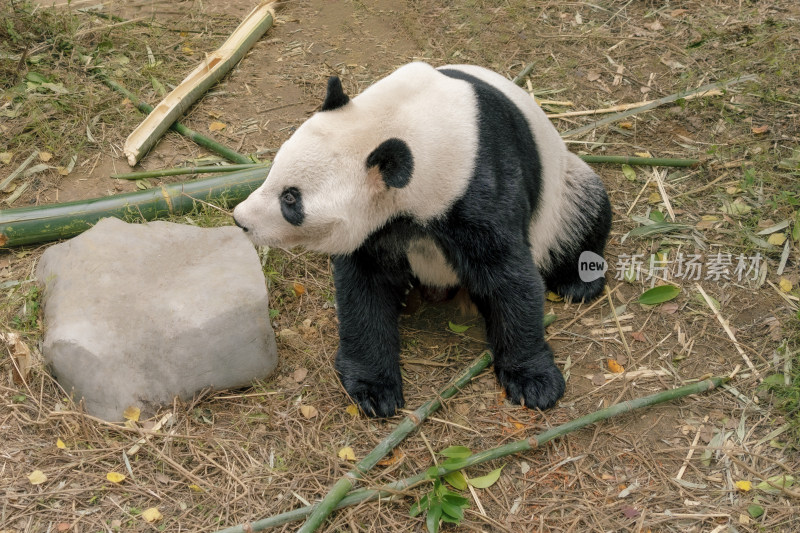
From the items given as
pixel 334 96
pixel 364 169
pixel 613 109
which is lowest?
pixel 613 109

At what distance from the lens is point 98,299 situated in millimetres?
4090

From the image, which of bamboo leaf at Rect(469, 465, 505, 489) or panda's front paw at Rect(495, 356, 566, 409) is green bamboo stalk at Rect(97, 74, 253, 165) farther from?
bamboo leaf at Rect(469, 465, 505, 489)

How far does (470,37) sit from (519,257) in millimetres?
3687

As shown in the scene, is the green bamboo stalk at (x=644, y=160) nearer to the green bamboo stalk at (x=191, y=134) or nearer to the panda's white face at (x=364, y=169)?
the panda's white face at (x=364, y=169)

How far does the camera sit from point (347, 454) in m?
3.86

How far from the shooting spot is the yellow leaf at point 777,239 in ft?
16.2

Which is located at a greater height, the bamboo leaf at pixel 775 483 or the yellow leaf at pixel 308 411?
the yellow leaf at pixel 308 411

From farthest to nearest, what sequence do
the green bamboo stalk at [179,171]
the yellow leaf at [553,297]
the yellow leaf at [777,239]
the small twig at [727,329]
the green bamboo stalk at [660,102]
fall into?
the green bamboo stalk at [660,102] → the green bamboo stalk at [179,171] → the yellow leaf at [777,239] → the yellow leaf at [553,297] → the small twig at [727,329]

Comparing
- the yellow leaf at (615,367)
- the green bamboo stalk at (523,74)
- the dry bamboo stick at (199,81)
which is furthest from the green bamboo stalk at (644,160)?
the dry bamboo stick at (199,81)

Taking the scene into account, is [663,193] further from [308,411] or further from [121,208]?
[121,208]

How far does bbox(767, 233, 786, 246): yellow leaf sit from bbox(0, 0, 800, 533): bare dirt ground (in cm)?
3

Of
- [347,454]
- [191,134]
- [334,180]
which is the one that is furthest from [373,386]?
[191,134]

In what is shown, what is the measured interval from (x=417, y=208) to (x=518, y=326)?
2.89ft

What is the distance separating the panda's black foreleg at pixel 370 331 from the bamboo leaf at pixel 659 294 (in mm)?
1567
